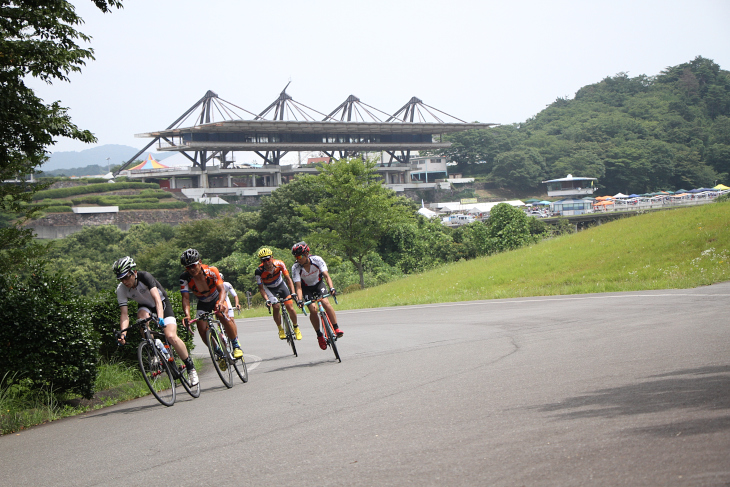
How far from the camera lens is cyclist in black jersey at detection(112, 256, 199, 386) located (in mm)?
8188

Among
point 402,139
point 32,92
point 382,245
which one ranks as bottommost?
point 382,245

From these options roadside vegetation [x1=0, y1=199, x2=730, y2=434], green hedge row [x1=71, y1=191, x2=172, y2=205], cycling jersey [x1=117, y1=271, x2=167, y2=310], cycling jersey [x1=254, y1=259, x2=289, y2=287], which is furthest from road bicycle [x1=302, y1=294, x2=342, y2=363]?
green hedge row [x1=71, y1=191, x2=172, y2=205]

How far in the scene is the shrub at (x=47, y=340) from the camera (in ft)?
27.0

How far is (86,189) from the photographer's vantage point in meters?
99.6

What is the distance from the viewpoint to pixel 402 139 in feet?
448

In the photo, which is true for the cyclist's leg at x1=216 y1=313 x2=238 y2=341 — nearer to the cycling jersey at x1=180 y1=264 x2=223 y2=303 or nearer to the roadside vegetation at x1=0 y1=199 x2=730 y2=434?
the cycling jersey at x1=180 y1=264 x2=223 y2=303

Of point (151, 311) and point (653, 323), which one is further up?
→ point (151, 311)

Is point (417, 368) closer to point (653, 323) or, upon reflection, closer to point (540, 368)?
point (540, 368)

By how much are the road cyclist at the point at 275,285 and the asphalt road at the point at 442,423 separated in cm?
84

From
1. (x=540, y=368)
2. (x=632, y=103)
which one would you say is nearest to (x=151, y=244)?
(x=540, y=368)

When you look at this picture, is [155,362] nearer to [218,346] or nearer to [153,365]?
[153,365]

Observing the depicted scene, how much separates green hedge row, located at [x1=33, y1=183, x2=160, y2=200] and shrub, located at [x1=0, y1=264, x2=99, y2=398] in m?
92.5

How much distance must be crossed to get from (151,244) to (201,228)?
Result: 14.8 metres

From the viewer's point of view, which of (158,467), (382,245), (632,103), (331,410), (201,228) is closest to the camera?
(158,467)
